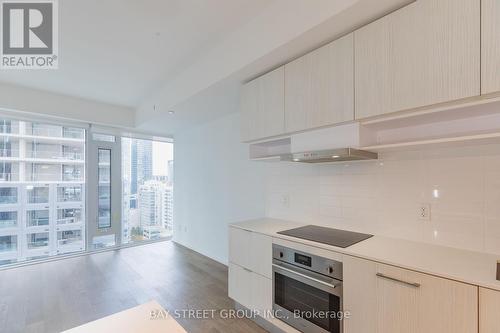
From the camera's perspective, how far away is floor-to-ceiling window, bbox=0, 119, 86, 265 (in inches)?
152

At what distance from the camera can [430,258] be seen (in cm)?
149

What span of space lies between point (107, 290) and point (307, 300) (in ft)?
8.61

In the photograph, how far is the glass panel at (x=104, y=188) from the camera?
15.7 feet

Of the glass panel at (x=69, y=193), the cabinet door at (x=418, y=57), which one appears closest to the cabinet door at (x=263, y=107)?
the cabinet door at (x=418, y=57)

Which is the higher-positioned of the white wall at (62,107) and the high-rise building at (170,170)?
the white wall at (62,107)

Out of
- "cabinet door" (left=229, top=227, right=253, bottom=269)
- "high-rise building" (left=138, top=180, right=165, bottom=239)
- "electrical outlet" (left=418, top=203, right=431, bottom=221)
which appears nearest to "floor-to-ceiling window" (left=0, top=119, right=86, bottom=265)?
"high-rise building" (left=138, top=180, right=165, bottom=239)

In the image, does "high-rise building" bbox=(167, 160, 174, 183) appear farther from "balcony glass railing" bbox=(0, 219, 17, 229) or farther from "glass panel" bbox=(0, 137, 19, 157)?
"balcony glass railing" bbox=(0, 219, 17, 229)

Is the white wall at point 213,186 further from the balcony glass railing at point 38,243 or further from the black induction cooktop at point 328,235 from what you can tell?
the balcony glass railing at point 38,243

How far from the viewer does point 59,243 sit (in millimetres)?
4367

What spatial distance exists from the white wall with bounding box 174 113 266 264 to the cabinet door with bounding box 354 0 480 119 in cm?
183

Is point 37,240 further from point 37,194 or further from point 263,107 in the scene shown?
point 263,107

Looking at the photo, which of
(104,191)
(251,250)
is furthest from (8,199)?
(251,250)

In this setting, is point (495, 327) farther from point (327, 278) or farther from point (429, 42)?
point (429, 42)

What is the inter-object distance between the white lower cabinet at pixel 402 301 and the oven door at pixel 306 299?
103 mm
